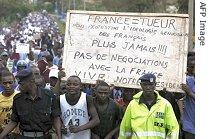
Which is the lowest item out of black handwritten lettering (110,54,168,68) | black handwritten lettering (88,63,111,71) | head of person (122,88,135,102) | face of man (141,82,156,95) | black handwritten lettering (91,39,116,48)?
head of person (122,88,135,102)

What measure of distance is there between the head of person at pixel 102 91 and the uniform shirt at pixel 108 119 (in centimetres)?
11

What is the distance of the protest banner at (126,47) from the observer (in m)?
7.57

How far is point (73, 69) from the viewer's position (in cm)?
787

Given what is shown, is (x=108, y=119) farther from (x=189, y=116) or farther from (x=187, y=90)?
(x=189, y=116)

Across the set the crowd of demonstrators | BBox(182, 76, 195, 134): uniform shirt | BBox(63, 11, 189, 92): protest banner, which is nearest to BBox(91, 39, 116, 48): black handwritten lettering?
BBox(63, 11, 189, 92): protest banner

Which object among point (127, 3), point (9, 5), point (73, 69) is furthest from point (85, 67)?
point (9, 5)

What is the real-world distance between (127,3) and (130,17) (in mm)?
36373

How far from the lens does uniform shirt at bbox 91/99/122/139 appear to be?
747 cm

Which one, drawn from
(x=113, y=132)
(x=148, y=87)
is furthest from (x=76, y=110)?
(x=148, y=87)

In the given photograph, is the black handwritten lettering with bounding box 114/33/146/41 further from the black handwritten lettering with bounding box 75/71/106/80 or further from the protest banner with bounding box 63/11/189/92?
the black handwritten lettering with bounding box 75/71/106/80

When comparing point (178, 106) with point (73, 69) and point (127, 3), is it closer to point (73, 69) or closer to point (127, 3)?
point (73, 69)

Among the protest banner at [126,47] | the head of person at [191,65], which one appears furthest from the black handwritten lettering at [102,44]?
the head of person at [191,65]

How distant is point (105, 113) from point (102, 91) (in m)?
0.28
